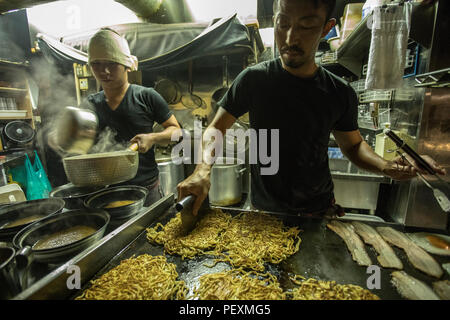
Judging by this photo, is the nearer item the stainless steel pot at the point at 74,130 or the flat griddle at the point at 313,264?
the flat griddle at the point at 313,264

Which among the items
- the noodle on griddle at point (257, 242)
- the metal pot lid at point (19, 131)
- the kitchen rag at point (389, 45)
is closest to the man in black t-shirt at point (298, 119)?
the noodle on griddle at point (257, 242)

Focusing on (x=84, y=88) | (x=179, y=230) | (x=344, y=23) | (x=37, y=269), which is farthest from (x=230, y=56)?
(x=37, y=269)

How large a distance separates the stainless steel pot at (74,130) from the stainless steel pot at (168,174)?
9.79 feet

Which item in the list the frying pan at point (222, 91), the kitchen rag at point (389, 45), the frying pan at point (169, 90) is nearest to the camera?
the kitchen rag at point (389, 45)

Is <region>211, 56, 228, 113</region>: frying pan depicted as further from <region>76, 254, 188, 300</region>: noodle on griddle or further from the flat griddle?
<region>76, 254, 188, 300</region>: noodle on griddle

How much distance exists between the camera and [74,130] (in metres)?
2.09

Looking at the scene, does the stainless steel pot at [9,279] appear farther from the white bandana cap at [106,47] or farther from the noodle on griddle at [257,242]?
the white bandana cap at [106,47]

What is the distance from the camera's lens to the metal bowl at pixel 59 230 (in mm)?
1270

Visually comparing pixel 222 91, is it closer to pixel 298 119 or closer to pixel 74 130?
pixel 298 119

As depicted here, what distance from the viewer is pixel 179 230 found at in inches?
73.9

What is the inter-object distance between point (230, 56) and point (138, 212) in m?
5.28

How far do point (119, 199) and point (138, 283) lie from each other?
119 centimetres

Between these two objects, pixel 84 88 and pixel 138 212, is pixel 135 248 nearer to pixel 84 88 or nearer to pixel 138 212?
pixel 138 212

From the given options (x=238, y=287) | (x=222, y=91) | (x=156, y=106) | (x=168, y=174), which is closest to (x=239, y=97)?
(x=156, y=106)
